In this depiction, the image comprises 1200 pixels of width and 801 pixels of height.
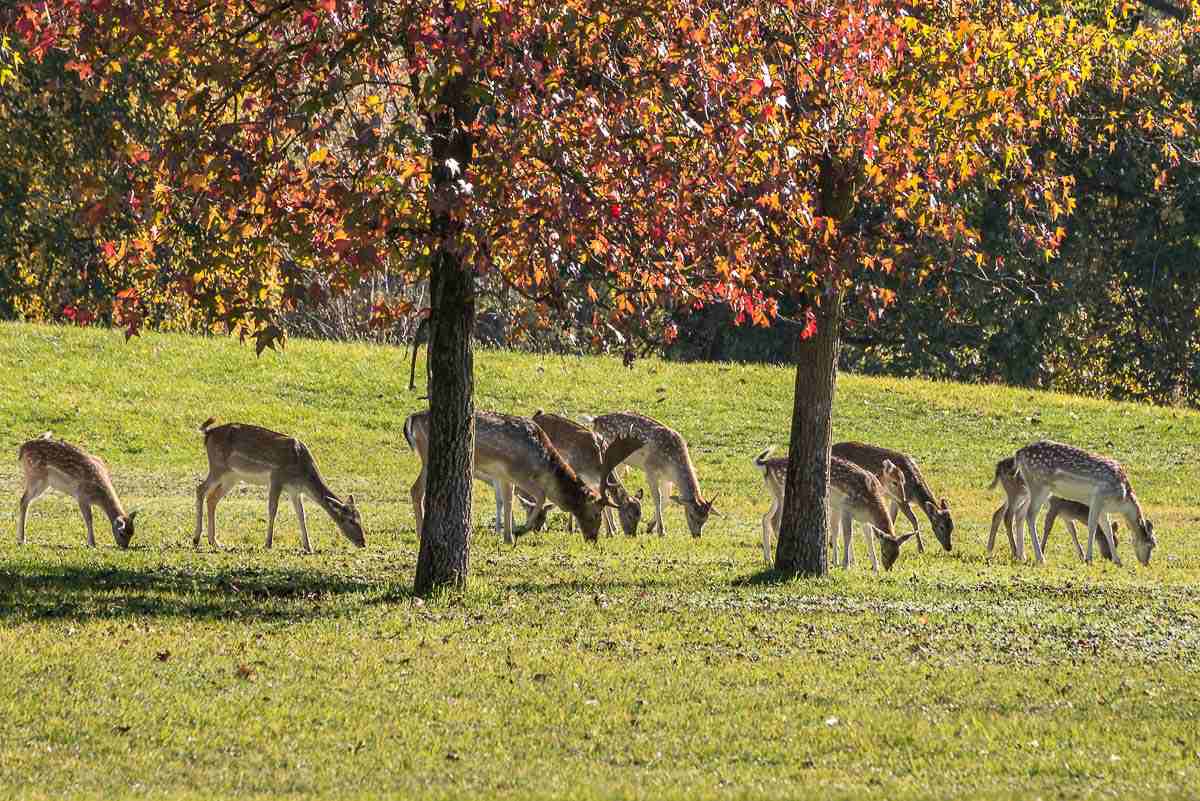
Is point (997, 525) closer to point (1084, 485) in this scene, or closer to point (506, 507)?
point (1084, 485)

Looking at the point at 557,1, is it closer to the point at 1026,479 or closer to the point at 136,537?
the point at 136,537

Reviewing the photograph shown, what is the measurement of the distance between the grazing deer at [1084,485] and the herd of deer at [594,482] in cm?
1

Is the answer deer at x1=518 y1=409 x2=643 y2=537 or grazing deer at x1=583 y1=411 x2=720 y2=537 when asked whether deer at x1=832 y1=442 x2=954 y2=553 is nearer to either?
grazing deer at x1=583 y1=411 x2=720 y2=537

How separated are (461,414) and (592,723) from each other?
4.82 m

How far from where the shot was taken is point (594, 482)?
2152 cm

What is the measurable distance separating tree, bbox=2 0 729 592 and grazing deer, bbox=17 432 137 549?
4914 millimetres

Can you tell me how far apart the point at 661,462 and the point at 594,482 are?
2.73 ft

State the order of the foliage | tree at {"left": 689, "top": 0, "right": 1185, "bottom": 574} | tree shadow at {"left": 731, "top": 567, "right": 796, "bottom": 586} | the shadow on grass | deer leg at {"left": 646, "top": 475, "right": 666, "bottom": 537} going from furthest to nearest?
deer leg at {"left": 646, "top": 475, "right": 666, "bottom": 537} < tree shadow at {"left": 731, "top": 567, "right": 796, "bottom": 586} < the shadow on grass < tree at {"left": 689, "top": 0, "right": 1185, "bottom": 574} < the foliage

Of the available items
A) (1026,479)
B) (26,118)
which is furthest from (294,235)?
(26,118)

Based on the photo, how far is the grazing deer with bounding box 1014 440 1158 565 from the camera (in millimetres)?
19875

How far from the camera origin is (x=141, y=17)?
11773 mm

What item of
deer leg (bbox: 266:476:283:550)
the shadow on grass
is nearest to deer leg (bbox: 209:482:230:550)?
deer leg (bbox: 266:476:283:550)

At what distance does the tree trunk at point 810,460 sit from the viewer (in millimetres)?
15508

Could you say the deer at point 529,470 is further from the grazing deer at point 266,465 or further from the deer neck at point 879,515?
the deer neck at point 879,515
